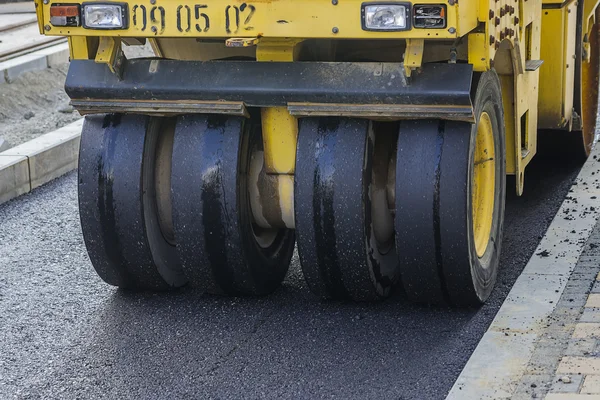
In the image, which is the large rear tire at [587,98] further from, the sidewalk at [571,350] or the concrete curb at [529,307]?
the sidewalk at [571,350]

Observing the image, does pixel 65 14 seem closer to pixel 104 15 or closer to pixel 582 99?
pixel 104 15

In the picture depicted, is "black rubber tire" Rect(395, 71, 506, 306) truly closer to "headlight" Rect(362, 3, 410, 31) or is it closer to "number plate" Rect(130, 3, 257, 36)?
"headlight" Rect(362, 3, 410, 31)

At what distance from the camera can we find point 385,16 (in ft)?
14.4

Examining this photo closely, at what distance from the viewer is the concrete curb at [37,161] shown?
7.45 m

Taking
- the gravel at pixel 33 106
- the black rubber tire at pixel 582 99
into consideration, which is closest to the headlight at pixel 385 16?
the black rubber tire at pixel 582 99

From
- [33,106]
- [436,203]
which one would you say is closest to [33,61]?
[33,106]

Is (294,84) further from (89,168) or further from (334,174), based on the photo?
(89,168)

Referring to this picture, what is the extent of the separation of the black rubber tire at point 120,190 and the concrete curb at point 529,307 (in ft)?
5.40

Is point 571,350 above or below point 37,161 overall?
below

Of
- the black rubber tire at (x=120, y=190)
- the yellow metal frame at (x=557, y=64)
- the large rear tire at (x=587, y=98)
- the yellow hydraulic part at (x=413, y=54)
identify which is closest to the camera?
the yellow hydraulic part at (x=413, y=54)

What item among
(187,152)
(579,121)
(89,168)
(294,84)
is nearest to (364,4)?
(294,84)

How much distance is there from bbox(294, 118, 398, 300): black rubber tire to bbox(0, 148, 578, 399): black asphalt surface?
1.19 ft

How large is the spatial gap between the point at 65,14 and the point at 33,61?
6150mm

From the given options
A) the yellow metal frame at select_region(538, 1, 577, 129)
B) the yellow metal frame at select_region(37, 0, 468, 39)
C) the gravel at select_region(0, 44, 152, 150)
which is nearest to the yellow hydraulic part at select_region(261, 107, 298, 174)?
the yellow metal frame at select_region(37, 0, 468, 39)
